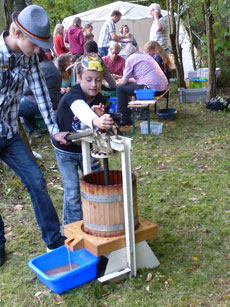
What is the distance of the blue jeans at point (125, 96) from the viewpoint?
8180 millimetres

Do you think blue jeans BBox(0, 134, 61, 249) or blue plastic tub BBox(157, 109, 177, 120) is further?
Result: blue plastic tub BBox(157, 109, 177, 120)

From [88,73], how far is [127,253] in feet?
4.45

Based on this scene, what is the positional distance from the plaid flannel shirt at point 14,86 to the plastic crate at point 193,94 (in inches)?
279

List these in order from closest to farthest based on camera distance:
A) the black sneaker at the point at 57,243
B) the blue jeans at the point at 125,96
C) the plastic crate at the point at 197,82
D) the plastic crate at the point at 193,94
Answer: the black sneaker at the point at 57,243 → the blue jeans at the point at 125,96 → the plastic crate at the point at 193,94 → the plastic crate at the point at 197,82

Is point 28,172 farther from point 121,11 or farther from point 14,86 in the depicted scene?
point 121,11

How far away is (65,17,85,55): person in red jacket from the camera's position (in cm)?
1112

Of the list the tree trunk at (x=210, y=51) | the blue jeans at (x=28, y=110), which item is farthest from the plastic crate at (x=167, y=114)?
the blue jeans at (x=28, y=110)

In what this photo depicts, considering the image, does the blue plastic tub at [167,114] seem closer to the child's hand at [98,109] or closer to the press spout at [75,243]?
the child's hand at [98,109]

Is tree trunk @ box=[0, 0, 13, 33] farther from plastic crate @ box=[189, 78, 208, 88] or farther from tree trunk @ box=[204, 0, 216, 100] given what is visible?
plastic crate @ box=[189, 78, 208, 88]

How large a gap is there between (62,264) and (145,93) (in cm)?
502

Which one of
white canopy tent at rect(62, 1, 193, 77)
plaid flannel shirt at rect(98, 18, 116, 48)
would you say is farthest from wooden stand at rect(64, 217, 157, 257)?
white canopy tent at rect(62, 1, 193, 77)

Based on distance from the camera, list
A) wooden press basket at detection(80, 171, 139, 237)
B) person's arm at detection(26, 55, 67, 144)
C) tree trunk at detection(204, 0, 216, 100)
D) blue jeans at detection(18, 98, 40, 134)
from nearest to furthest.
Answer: wooden press basket at detection(80, 171, 139, 237) → person's arm at detection(26, 55, 67, 144) → blue jeans at detection(18, 98, 40, 134) → tree trunk at detection(204, 0, 216, 100)

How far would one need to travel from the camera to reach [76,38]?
36.6ft

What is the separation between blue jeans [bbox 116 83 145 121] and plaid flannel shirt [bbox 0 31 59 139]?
4.72 meters
